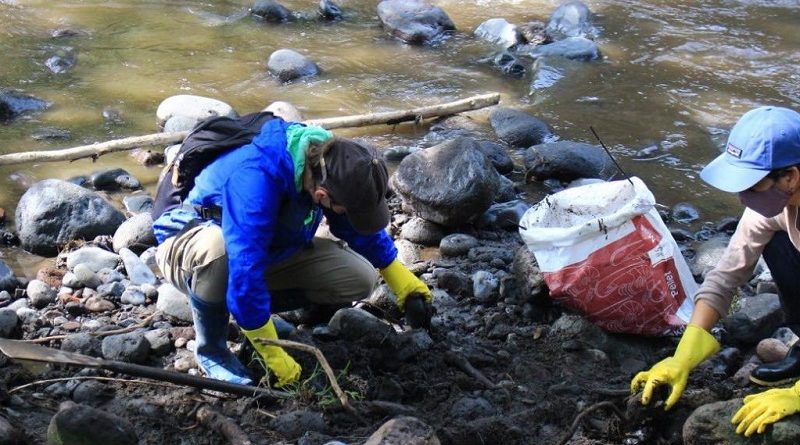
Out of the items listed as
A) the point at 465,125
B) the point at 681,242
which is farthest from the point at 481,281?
the point at 465,125

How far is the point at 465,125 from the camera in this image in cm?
664

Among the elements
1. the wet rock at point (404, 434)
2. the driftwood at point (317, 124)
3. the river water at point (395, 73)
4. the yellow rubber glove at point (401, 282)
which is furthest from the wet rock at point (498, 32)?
the wet rock at point (404, 434)

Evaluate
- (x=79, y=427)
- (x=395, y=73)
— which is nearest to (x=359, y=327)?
(x=79, y=427)

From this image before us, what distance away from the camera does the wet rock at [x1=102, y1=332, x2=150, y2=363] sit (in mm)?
3594

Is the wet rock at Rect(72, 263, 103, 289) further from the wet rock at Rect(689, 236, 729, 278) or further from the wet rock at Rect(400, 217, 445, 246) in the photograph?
the wet rock at Rect(689, 236, 729, 278)

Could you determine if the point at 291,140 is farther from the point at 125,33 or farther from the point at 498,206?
the point at 125,33

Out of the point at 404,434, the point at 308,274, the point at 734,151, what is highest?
the point at 734,151

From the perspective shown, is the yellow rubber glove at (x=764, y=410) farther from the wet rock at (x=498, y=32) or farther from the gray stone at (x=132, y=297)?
the wet rock at (x=498, y=32)

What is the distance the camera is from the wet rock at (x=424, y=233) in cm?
496

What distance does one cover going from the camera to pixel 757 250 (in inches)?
133

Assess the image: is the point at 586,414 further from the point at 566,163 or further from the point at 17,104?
the point at 17,104

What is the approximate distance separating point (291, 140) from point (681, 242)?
2.77 m

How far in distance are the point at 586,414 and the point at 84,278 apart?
2.56 meters

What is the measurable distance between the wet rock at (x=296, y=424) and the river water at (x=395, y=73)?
2.94 meters
